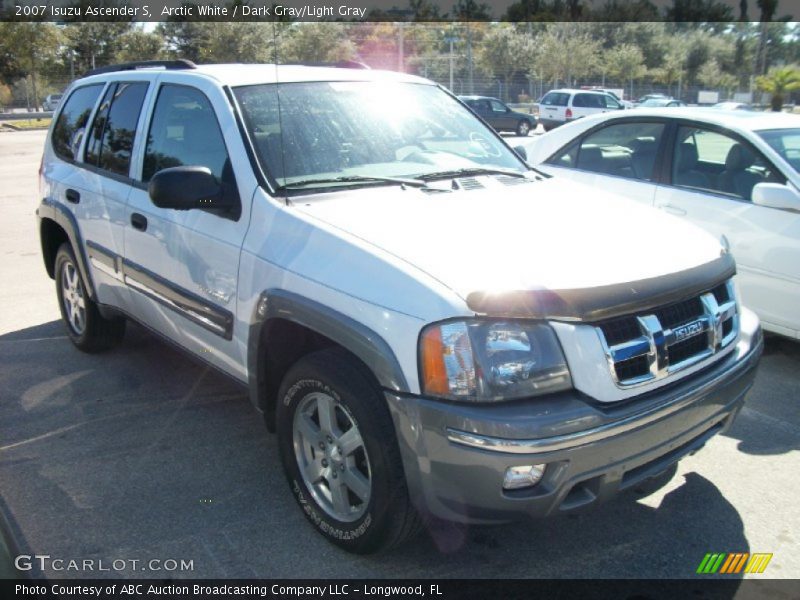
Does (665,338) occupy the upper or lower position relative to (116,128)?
lower

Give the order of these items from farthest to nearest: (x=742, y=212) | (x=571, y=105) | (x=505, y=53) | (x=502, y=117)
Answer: (x=505, y=53) < (x=502, y=117) < (x=571, y=105) < (x=742, y=212)

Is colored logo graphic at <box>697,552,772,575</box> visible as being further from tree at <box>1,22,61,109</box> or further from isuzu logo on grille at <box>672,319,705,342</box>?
tree at <box>1,22,61,109</box>

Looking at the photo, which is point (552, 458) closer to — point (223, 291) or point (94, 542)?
point (223, 291)

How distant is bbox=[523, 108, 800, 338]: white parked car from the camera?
4.69m

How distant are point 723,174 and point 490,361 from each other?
12.1 ft

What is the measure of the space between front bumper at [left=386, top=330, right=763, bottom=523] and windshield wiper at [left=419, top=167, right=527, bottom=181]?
4.66 ft

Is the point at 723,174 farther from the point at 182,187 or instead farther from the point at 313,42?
the point at 182,187

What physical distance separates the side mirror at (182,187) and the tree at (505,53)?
24493 millimetres

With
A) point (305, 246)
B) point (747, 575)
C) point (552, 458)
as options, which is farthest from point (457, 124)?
point (747, 575)

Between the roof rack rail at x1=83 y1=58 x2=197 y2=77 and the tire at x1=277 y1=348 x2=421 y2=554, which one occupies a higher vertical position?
the roof rack rail at x1=83 y1=58 x2=197 y2=77

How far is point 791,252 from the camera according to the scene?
4.62 meters

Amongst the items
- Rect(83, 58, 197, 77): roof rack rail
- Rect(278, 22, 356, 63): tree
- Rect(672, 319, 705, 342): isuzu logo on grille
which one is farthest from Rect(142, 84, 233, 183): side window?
Rect(672, 319, 705, 342): isuzu logo on grille

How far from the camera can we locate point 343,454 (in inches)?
110

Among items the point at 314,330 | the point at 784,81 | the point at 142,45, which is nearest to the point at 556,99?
the point at 784,81
